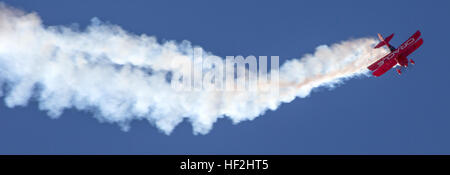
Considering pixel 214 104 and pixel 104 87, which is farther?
pixel 214 104

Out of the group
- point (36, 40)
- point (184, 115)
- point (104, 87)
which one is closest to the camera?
point (36, 40)

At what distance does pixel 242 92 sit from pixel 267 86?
2.65 meters

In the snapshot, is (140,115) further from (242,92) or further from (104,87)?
(242,92)

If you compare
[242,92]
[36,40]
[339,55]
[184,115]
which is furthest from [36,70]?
[339,55]

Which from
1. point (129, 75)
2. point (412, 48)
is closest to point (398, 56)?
point (412, 48)

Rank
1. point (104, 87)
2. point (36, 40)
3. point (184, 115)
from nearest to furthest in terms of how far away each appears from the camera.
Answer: point (36, 40) → point (104, 87) → point (184, 115)

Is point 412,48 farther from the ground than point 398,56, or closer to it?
farther from the ground

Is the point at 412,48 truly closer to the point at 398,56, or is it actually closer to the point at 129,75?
the point at 398,56

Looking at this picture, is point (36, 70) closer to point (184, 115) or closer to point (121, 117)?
point (121, 117)

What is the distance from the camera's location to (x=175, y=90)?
57688mm

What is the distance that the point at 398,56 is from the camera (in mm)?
58094

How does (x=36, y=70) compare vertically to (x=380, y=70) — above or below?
below

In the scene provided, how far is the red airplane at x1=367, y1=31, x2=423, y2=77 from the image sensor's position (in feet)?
190

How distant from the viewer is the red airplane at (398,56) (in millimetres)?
57812
